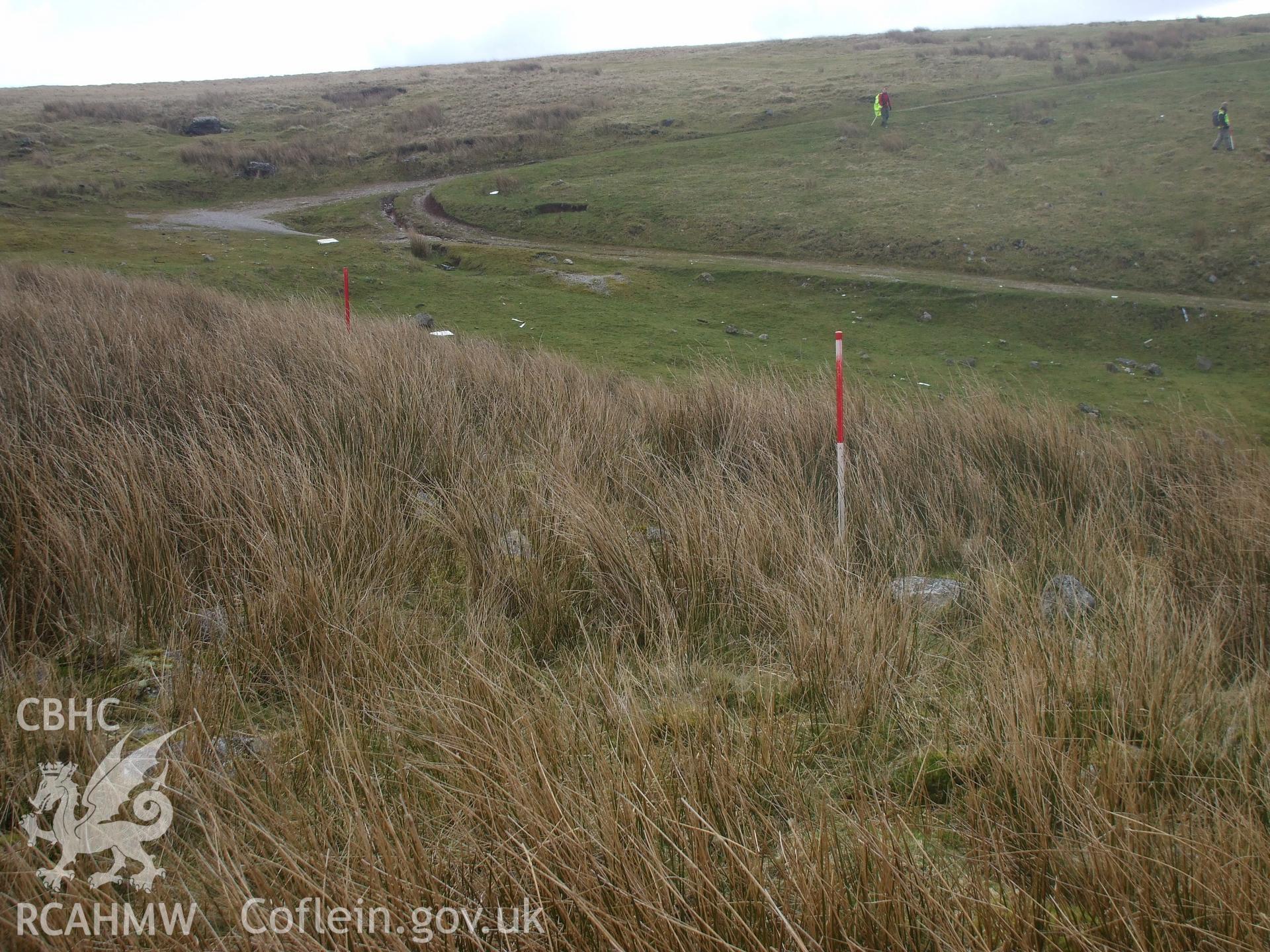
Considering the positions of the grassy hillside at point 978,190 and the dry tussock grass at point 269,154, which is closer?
the grassy hillside at point 978,190

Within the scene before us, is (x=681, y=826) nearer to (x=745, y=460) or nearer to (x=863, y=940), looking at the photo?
(x=863, y=940)

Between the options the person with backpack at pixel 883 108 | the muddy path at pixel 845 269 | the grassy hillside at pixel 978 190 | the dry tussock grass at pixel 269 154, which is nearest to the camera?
the muddy path at pixel 845 269

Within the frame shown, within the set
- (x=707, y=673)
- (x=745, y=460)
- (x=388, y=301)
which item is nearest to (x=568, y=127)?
(x=388, y=301)

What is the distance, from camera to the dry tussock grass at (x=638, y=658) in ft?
6.75

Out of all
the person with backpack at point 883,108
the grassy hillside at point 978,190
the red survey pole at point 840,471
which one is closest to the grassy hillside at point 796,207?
the grassy hillside at point 978,190

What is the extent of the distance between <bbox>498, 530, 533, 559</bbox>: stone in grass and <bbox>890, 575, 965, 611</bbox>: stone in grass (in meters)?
1.85

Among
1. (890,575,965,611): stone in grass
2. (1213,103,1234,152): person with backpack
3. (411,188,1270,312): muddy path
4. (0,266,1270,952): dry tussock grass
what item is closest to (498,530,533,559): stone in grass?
(0,266,1270,952): dry tussock grass

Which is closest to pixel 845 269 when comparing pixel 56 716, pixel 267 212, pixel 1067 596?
pixel 1067 596

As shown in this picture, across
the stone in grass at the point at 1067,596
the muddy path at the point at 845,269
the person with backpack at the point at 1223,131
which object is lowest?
the stone in grass at the point at 1067,596

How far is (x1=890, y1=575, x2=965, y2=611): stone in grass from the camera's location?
4.05m

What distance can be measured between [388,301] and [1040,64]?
120 ft

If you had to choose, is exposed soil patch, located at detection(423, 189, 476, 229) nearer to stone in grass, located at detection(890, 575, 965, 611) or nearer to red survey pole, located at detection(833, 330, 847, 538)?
red survey pole, located at detection(833, 330, 847, 538)

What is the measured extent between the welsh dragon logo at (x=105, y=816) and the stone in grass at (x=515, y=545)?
209 cm

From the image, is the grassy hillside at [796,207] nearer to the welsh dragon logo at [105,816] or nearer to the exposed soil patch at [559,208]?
the exposed soil patch at [559,208]
